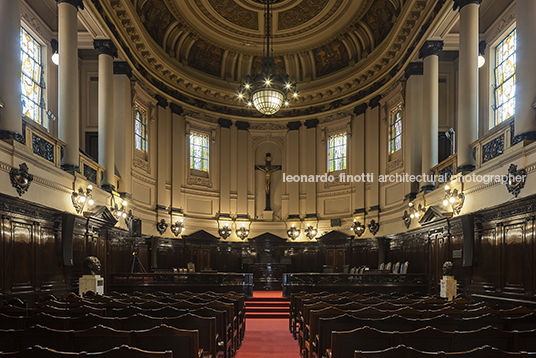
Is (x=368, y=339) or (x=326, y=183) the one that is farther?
(x=326, y=183)

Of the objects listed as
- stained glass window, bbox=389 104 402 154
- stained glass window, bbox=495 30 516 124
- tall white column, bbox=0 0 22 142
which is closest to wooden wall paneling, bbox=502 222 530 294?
stained glass window, bbox=495 30 516 124

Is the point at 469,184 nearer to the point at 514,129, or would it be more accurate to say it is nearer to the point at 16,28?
the point at 514,129

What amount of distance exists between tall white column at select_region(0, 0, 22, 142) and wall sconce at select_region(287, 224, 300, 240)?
1610cm

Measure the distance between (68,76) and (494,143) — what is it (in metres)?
13.2

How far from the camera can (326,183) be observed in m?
24.6

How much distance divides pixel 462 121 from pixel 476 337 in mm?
10736

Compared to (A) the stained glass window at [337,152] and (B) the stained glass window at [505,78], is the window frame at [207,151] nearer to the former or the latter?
(A) the stained glass window at [337,152]

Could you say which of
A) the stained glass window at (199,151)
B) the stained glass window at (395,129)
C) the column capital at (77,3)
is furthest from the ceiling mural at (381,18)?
the column capital at (77,3)

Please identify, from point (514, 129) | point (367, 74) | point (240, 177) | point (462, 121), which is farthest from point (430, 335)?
point (240, 177)

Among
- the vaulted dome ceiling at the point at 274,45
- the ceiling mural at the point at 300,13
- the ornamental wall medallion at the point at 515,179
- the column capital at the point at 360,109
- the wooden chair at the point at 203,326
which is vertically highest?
the ceiling mural at the point at 300,13

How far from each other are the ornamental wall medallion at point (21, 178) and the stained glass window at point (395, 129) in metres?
15.3

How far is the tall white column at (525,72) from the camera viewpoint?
10.3m

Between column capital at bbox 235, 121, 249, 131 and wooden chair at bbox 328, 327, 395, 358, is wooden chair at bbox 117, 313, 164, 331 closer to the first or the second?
wooden chair at bbox 328, 327, 395, 358

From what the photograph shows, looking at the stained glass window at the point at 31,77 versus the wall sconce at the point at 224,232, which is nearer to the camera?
the stained glass window at the point at 31,77
